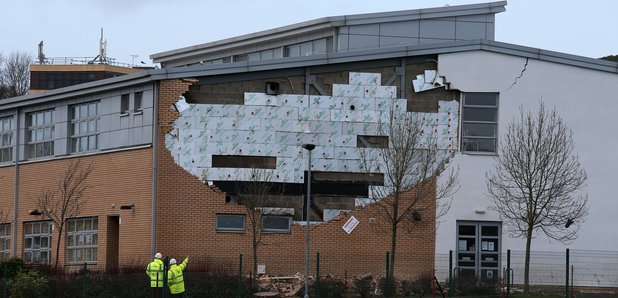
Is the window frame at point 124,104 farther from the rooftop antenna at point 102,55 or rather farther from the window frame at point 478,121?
the rooftop antenna at point 102,55

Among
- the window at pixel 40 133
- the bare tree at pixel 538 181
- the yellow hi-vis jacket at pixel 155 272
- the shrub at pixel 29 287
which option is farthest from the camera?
the window at pixel 40 133

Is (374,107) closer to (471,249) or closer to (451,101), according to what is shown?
(451,101)

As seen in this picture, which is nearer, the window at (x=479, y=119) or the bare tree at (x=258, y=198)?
the bare tree at (x=258, y=198)

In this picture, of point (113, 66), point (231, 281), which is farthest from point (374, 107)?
point (113, 66)

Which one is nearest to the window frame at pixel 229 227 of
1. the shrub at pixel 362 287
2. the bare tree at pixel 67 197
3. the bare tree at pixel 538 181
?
the shrub at pixel 362 287

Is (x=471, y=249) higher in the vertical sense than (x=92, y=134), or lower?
lower

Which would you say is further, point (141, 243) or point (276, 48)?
point (276, 48)

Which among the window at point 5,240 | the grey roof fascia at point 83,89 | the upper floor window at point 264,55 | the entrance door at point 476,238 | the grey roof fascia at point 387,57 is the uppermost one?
the upper floor window at point 264,55

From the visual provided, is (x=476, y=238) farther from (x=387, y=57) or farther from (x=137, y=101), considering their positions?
(x=137, y=101)

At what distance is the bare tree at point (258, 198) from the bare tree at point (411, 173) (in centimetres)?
332

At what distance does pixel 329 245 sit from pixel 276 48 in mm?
15255

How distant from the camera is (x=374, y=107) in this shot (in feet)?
132

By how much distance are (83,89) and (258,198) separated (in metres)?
8.65

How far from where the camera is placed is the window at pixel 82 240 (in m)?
42.9
